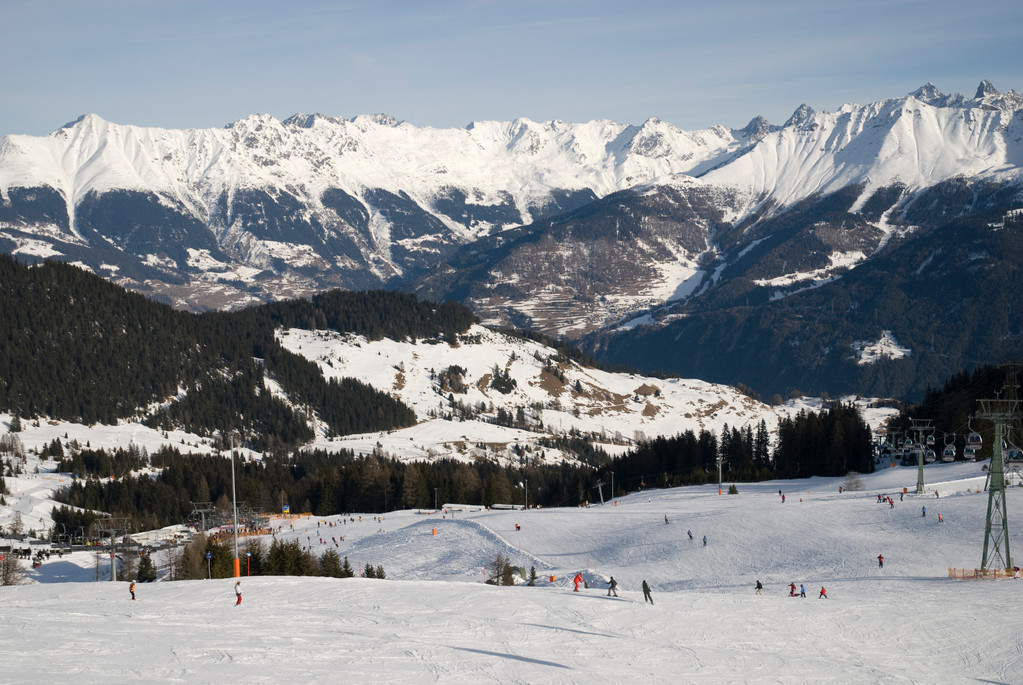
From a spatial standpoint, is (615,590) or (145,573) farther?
(145,573)

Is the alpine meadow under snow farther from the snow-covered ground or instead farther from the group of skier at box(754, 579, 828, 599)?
the group of skier at box(754, 579, 828, 599)

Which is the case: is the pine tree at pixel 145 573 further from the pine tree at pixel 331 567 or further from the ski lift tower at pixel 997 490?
the ski lift tower at pixel 997 490

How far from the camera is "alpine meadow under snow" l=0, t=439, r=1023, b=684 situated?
169 feet

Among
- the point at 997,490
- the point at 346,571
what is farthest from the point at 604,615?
the point at 346,571

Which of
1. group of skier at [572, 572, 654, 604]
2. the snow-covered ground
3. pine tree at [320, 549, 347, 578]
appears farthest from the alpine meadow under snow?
pine tree at [320, 549, 347, 578]

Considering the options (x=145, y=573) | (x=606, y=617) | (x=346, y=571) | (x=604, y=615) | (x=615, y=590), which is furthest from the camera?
(x=145, y=573)

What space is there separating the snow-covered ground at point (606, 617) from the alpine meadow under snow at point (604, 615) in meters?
0.19

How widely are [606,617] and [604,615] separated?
0.63 m

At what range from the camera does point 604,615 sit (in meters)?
66.2

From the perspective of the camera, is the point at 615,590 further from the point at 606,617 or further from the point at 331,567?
the point at 331,567

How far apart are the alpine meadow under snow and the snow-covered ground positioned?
0.19 meters

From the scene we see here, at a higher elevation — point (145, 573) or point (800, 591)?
point (145, 573)

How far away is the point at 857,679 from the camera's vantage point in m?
51.7

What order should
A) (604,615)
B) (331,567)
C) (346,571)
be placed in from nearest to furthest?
1. (604,615)
2. (346,571)
3. (331,567)
